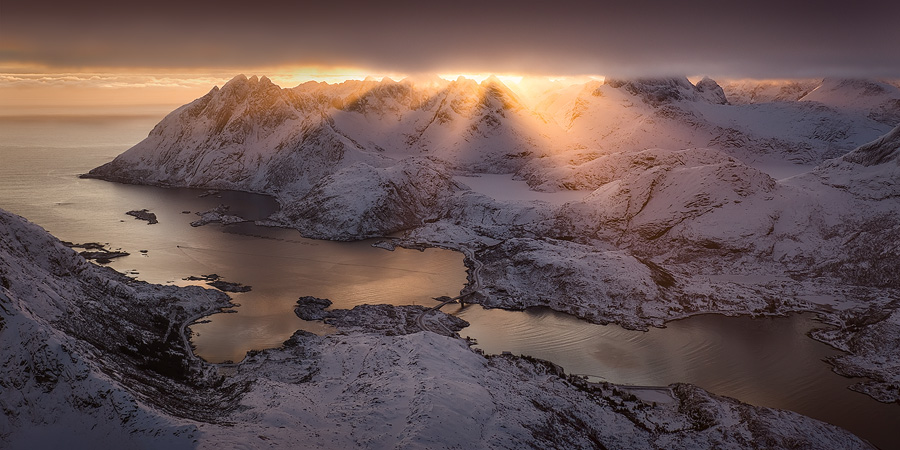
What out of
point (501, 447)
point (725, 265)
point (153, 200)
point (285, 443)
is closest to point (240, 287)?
point (285, 443)

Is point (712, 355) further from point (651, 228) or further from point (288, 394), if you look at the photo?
point (288, 394)

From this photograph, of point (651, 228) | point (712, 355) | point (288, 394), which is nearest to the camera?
point (288, 394)

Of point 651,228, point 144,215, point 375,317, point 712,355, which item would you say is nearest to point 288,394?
point 375,317

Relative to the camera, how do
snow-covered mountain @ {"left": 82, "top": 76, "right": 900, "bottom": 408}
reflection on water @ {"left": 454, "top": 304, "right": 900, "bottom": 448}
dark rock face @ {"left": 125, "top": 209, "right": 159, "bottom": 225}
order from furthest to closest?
1. dark rock face @ {"left": 125, "top": 209, "right": 159, "bottom": 225}
2. snow-covered mountain @ {"left": 82, "top": 76, "right": 900, "bottom": 408}
3. reflection on water @ {"left": 454, "top": 304, "right": 900, "bottom": 448}

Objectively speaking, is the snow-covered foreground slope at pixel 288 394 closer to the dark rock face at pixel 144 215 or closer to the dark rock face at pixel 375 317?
the dark rock face at pixel 375 317

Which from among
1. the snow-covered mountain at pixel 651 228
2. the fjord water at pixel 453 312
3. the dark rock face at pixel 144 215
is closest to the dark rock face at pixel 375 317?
the fjord water at pixel 453 312

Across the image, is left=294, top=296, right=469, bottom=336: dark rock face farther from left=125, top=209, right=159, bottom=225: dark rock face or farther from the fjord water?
left=125, top=209, right=159, bottom=225: dark rock face

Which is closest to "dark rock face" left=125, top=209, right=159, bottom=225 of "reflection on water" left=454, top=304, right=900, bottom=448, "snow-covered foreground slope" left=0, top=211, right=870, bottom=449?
"snow-covered foreground slope" left=0, top=211, right=870, bottom=449
